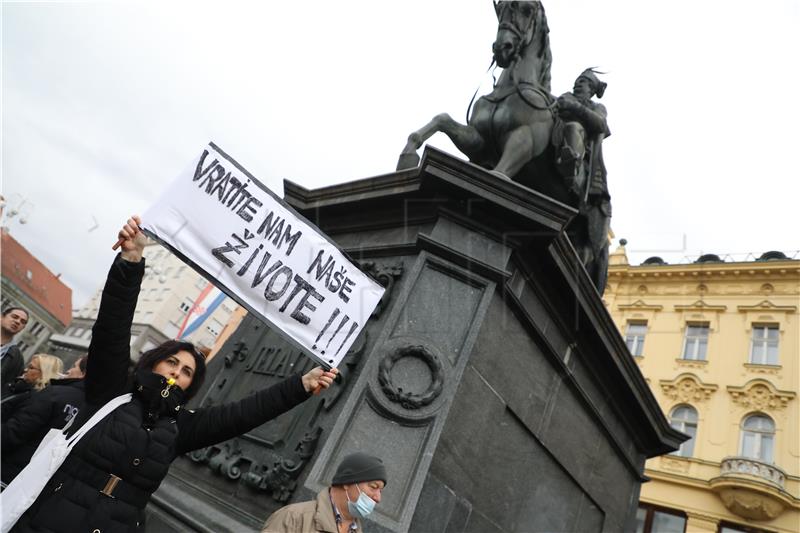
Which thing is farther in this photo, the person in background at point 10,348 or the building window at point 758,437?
the building window at point 758,437

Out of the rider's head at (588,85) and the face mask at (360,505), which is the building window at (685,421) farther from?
the face mask at (360,505)

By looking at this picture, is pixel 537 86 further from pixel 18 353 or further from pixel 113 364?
pixel 18 353

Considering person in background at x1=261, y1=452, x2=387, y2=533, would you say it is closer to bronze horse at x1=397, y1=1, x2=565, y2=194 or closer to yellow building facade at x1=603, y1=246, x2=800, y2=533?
bronze horse at x1=397, y1=1, x2=565, y2=194

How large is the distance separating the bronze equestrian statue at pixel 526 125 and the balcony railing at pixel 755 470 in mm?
17536

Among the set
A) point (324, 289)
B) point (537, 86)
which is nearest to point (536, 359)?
point (324, 289)

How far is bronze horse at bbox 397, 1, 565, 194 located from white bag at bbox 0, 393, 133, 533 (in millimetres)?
3627

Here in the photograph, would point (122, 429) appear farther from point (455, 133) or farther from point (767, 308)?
point (767, 308)

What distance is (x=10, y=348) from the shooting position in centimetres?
383

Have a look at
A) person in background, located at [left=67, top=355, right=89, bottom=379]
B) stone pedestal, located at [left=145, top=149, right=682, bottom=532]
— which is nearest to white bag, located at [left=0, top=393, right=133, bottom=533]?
stone pedestal, located at [left=145, top=149, right=682, bottom=532]

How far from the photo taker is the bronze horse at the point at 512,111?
5031mm

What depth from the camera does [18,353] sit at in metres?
3.94

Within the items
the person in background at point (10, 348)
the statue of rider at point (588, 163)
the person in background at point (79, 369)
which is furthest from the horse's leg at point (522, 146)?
the person in background at point (10, 348)

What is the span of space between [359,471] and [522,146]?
359 cm

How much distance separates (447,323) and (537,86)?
2891 mm
